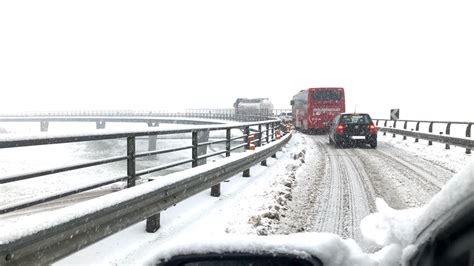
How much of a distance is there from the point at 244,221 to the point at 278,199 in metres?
1.75

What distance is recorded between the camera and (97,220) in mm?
3879

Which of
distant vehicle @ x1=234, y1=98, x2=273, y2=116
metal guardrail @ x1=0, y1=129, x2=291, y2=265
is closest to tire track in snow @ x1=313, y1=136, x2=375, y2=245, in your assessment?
metal guardrail @ x1=0, y1=129, x2=291, y2=265

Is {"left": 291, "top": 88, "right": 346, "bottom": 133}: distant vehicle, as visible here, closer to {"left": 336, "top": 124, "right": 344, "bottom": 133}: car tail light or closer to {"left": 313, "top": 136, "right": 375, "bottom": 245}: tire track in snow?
{"left": 336, "top": 124, "right": 344, "bottom": 133}: car tail light

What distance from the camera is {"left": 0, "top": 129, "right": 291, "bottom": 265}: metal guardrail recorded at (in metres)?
2.84

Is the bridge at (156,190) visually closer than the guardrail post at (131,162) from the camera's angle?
Yes

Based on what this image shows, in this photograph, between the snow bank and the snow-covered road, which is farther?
the snow-covered road

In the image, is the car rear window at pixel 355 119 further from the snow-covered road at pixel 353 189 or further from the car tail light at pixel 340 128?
the snow-covered road at pixel 353 189

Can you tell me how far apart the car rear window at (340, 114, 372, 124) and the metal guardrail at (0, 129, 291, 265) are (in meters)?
14.2

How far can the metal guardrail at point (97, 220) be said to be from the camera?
2840 millimetres

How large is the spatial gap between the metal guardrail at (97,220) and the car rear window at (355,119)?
14222 millimetres

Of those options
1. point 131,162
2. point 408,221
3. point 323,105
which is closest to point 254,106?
point 323,105

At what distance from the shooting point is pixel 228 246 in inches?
54.2

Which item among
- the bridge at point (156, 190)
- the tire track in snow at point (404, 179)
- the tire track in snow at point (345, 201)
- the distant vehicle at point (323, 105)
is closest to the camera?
the bridge at point (156, 190)

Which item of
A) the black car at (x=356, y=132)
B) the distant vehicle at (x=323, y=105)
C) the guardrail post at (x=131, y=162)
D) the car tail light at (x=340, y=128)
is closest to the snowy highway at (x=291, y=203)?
the guardrail post at (x=131, y=162)
